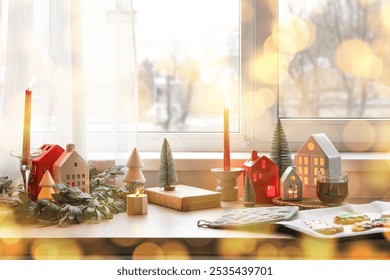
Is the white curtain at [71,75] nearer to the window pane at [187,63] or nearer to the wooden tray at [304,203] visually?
the window pane at [187,63]

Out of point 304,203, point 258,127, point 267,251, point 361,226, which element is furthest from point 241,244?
point 258,127

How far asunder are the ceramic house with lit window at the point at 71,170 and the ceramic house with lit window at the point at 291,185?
21.0 inches

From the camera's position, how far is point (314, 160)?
172 centimetres

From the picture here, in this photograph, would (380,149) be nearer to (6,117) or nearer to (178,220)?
(178,220)

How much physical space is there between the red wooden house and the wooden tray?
0.61m

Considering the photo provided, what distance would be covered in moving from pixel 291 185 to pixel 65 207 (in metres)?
0.61

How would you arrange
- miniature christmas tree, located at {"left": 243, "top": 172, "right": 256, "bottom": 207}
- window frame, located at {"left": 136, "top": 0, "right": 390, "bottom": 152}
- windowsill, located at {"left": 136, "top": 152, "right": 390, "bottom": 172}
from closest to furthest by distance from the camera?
miniature christmas tree, located at {"left": 243, "top": 172, "right": 256, "bottom": 207} < windowsill, located at {"left": 136, "top": 152, "right": 390, "bottom": 172} < window frame, located at {"left": 136, "top": 0, "right": 390, "bottom": 152}

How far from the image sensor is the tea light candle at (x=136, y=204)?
158 centimetres

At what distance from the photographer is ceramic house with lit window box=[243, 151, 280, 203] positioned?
1.71m

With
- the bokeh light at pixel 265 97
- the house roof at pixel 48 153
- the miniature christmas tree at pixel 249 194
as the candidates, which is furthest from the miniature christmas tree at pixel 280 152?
the house roof at pixel 48 153

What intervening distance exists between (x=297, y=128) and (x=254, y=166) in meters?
0.46

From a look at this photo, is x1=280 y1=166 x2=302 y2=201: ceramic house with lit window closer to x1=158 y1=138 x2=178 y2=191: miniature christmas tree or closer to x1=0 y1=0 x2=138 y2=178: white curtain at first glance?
x1=158 y1=138 x2=178 y2=191: miniature christmas tree

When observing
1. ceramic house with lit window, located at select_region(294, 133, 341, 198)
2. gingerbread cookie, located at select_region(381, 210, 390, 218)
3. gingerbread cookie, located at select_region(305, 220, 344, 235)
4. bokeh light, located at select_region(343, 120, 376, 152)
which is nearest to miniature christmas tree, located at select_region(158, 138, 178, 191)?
ceramic house with lit window, located at select_region(294, 133, 341, 198)

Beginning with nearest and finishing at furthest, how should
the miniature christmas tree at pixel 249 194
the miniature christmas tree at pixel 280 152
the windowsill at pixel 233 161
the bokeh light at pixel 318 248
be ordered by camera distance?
the bokeh light at pixel 318 248 → the miniature christmas tree at pixel 249 194 → the miniature christmas tree at pixel 280 152 → the windowsill at pixel 233 161
